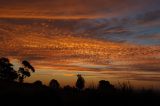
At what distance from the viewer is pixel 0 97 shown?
51.4 feet

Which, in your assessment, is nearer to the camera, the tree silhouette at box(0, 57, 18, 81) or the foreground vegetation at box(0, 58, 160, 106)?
the foreground vegetation at box(0, 58, 160, 106)

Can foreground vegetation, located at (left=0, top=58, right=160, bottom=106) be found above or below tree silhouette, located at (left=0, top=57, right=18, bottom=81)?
below

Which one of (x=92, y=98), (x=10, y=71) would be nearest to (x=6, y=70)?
(x=10, y=71)

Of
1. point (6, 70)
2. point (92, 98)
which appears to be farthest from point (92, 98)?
point (6, 70)

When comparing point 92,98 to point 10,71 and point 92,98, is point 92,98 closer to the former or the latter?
point 92,98

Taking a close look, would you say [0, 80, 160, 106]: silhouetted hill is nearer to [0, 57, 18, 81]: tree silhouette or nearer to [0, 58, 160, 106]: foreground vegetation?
[0, 58, 160, 106]: foreground vegetation

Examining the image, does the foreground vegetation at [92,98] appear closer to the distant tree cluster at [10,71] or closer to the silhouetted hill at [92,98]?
the silhouetted hill at [92,98]

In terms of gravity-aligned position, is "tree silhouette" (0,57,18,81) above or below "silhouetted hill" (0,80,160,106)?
above

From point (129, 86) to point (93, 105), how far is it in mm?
1636

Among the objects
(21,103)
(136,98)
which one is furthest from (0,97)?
(136,98)

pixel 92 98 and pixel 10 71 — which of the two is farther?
pixel 10 71

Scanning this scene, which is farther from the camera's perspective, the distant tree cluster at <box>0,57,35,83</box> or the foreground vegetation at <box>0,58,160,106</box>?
the distant tree cluster at <box>0,57,35,83</box>

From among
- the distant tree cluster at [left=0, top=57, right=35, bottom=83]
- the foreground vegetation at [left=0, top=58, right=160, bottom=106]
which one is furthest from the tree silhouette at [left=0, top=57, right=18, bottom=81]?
the foreground vegetation at [left=0, top=58, right=160, bottom=106]

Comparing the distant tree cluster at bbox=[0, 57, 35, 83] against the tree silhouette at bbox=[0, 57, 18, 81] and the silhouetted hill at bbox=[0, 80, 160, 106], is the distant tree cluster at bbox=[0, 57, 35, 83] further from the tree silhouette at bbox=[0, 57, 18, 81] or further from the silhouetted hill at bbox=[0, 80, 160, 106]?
the silhouetted hill at bbox=[0, 80, 160, 106]
